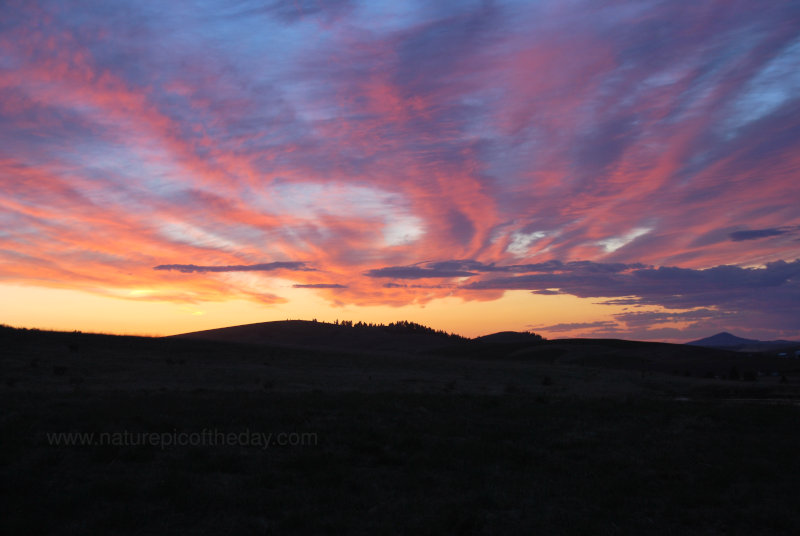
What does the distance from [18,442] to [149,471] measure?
11.0 ft

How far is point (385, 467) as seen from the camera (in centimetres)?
1195

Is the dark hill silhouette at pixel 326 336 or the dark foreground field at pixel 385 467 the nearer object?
the dark foreground field at pixel 385 467

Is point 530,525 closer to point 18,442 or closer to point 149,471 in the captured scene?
point 149,471

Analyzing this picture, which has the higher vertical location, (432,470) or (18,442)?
(18,442)

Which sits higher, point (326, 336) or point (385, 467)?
point (326, 336)

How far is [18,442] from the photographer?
1173 centimetres

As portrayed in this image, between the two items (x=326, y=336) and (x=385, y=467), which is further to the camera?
(x=326, y=336)

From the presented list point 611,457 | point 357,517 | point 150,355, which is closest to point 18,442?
point 357,517

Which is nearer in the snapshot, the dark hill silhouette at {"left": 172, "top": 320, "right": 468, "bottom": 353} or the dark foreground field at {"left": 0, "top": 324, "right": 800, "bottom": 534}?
the dark foreground field at {"left": 0, "top": 324, "right": 800, "bottom": 534}

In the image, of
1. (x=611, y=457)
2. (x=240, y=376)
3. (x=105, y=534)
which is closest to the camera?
(x=105, y=534)

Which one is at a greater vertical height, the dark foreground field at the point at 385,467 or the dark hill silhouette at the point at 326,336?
the dark hill silhouette at the point at 326,336

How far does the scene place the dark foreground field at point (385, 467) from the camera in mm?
8570

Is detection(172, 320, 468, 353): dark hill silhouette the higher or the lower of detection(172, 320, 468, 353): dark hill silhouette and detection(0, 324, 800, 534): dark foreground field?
the higher

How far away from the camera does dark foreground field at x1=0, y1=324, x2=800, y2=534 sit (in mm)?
8570
